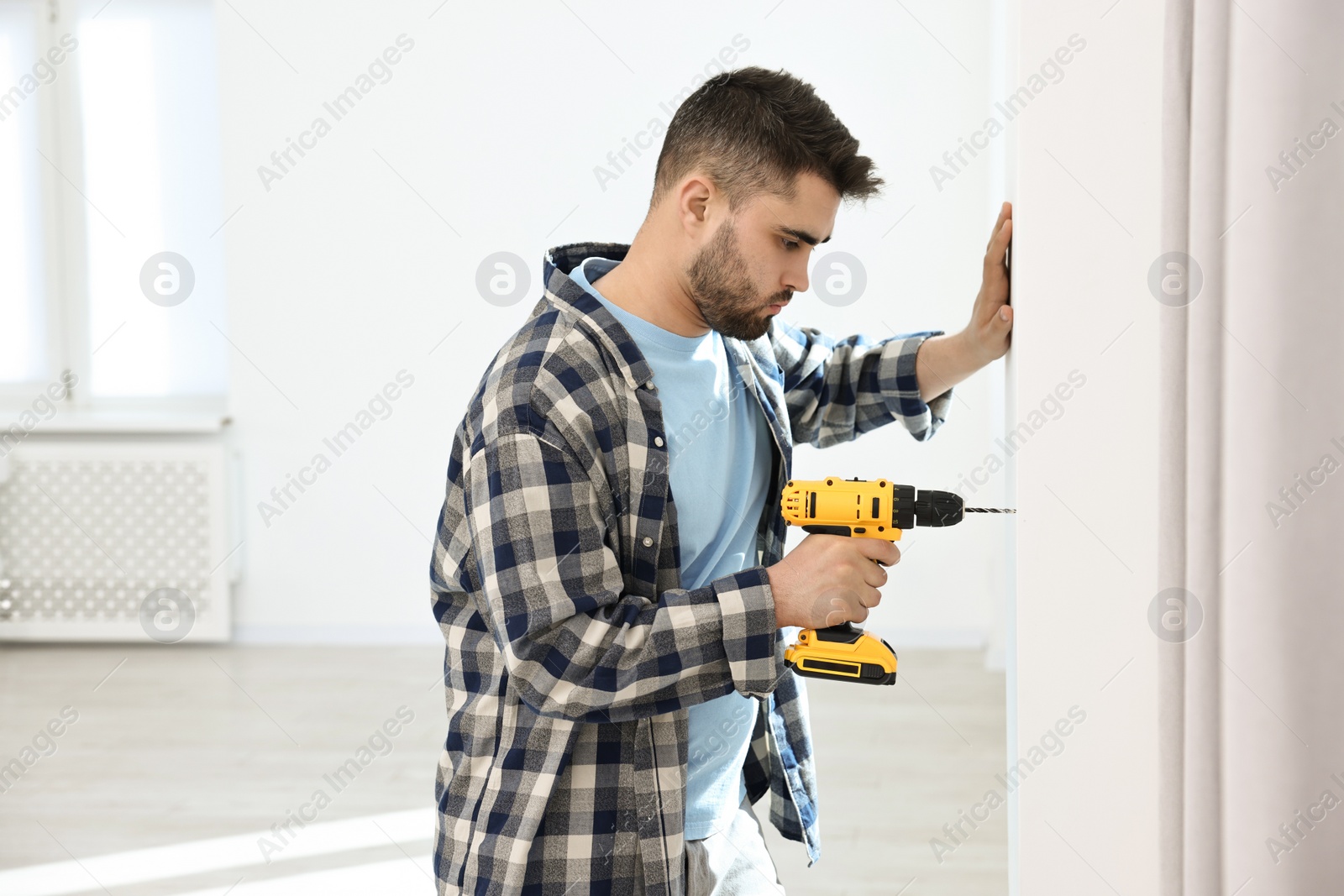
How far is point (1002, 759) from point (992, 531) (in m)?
1.17

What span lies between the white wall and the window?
0.75ft

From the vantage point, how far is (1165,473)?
2.83 feet

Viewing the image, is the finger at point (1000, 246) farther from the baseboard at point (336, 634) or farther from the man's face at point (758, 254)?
the baseboard at point (336, 634)

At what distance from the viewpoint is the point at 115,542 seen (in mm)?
4234

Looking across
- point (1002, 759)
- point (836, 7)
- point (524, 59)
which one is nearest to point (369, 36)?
point (524, 59)

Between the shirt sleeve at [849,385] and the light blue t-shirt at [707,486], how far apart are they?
0.19 meters

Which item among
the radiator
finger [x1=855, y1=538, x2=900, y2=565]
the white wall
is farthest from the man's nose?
the radiator

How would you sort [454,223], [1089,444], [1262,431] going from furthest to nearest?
1. [454,223]
2. [1089,444]
3. [1262,431]

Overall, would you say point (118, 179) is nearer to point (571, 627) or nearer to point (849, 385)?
point (849, 385)

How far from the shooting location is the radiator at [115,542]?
4215mm

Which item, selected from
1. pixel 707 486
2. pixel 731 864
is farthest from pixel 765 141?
pixel 731 864

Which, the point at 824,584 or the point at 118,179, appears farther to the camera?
the point at 118,179

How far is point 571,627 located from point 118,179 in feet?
13.4

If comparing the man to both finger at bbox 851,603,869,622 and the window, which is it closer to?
finger at bbox 851,603,869,622
